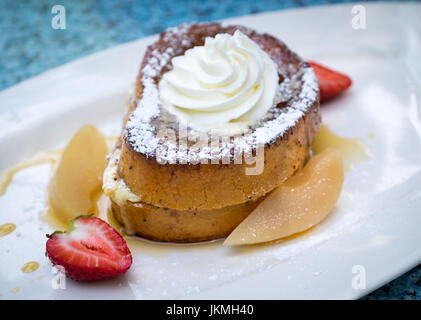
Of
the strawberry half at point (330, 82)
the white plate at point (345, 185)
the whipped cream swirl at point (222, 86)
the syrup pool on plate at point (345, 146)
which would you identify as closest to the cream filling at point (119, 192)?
the white plate at point (345, 185)

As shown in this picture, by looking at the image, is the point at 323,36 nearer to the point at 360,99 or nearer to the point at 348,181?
the point at 360,99

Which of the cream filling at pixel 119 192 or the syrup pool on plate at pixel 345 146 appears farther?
the syrup pool on plate at pixel 345 146

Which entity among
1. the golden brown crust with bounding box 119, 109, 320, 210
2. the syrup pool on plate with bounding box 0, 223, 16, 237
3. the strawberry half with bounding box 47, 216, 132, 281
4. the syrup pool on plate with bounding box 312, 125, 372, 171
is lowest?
the syrup pool on plate with bounding box 312, 125, 372, 171

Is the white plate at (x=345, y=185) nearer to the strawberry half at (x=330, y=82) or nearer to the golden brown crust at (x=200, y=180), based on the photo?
the strawberry half at (x=330, y=82)

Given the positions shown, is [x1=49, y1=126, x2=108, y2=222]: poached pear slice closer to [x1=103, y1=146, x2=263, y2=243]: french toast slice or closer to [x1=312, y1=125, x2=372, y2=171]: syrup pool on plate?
[x1=103, y1=146, x2=263, y2=243]: french toast slice

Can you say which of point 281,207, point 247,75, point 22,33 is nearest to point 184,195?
point 281,207

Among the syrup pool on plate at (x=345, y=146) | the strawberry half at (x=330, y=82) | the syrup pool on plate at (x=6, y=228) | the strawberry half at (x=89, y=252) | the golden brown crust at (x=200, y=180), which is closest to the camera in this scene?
the strawberry half at (x=89, y=252)

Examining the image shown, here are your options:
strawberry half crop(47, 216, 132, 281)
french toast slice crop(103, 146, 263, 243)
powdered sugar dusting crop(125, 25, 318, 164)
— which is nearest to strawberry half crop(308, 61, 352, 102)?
powdered sugar dusting crop(125, 25, 318, 164)

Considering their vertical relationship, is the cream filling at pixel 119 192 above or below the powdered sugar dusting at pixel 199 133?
below
